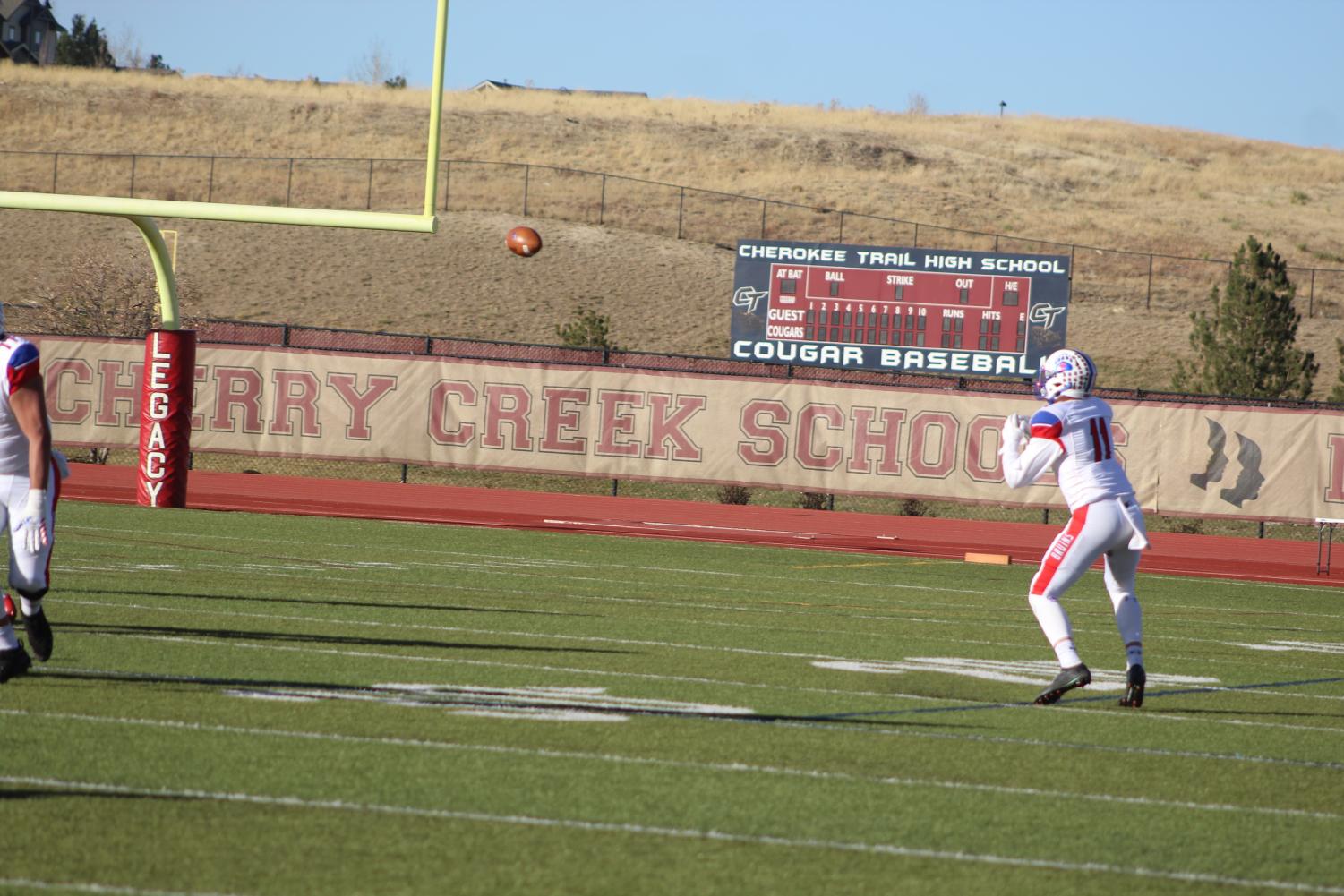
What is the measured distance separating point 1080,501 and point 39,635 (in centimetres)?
553

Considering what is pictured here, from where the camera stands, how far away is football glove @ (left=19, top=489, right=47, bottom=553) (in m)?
8.31

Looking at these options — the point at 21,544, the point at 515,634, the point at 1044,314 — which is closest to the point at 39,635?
the point at 21,544

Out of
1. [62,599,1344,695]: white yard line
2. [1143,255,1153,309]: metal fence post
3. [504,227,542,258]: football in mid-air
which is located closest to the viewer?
[62,599,1344,695]: white yard line

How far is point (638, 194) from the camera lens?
64.1 metres

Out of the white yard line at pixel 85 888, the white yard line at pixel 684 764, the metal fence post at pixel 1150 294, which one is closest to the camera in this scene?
the white yard line at pixel 85 888

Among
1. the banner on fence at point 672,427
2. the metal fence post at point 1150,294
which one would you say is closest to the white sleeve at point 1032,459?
the banner on fence at point 672,427

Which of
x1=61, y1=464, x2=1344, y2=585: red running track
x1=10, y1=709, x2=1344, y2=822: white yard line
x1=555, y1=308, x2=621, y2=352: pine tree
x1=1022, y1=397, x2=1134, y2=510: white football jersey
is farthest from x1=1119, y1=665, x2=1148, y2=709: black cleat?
x1=555, y1=308, x2=621, y2=352: pine tree

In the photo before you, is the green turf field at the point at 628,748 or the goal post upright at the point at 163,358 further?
the goal post upright at the point at 163,358

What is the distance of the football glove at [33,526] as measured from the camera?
27.3ft

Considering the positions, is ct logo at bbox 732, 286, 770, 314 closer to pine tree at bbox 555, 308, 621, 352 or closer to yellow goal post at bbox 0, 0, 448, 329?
pine tree at bbox 555, 308, 621, 352

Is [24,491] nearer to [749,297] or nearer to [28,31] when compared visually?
[749,297]

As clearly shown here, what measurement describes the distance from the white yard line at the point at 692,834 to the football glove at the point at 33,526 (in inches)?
82.6

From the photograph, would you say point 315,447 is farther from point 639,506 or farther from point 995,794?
point 995,794

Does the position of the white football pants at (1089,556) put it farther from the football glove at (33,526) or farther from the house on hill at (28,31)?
the house on hill at (28,31)
